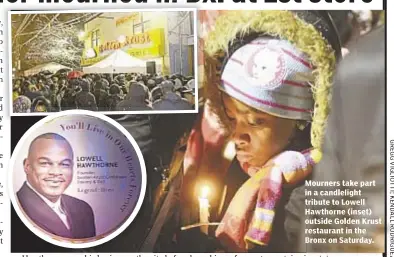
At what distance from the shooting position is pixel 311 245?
513 mm

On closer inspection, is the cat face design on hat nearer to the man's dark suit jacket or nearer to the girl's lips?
the girl's lips

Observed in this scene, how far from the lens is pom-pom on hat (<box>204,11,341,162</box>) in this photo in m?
0.50

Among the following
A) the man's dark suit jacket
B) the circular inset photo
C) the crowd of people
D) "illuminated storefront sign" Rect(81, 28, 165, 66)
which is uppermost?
"illuminated storefront sign" Rect(81, 28, 165, 66)

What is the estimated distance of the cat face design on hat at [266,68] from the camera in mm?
505

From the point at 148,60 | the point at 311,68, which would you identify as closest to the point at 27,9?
the point at 148,60

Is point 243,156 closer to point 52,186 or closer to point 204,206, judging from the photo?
point 204,206

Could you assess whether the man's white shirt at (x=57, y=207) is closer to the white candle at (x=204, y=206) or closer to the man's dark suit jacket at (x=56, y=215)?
the man's dark suit jacket at (x=56, y=215)

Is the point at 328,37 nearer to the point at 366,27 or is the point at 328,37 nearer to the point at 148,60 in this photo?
the point at 366,27

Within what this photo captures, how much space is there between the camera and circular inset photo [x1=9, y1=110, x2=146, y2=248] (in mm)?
Answer: 510

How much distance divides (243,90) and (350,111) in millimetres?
92

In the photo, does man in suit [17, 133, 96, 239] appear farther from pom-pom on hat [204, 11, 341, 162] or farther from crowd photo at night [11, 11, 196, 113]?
pom-pom on hat [204, 11, 341, 162]

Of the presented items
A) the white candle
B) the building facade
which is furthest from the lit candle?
the building facade

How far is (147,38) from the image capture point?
1.66 feet

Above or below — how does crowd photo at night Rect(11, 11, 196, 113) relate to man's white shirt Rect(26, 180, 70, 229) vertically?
above
